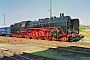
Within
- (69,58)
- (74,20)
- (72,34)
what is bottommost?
(69,58)

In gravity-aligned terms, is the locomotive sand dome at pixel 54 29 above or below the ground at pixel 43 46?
above

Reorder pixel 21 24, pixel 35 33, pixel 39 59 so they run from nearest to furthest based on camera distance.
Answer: pixel 39 59, pixel 35 33, pixel 21 24

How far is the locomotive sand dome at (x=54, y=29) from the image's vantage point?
21311mm

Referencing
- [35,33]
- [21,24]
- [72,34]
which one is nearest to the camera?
[72,34]

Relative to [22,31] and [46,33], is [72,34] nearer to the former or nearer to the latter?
[46,33]

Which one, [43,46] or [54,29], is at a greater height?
[54,29]

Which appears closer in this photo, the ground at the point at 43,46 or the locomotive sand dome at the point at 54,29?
the ground at the point at 43,46

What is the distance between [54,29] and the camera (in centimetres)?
2228

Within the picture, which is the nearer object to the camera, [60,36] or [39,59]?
[39,59]

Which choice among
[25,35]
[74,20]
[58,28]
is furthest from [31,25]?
[74,20]

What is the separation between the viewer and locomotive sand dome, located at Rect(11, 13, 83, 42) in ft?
69.9

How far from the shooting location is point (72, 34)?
20.5m

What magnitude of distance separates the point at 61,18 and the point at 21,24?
9.08 m

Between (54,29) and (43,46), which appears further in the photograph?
(54,29)
